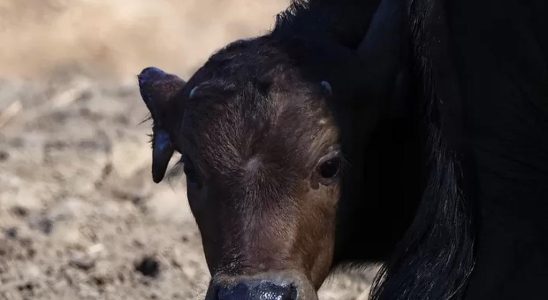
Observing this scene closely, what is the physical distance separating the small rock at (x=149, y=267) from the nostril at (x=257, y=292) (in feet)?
6.17

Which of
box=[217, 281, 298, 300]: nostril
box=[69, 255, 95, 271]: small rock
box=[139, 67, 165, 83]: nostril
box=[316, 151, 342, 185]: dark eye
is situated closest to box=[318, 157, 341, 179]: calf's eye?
box=[316, 151, 342, 185]: dark eye

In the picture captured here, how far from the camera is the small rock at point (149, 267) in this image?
5941 mm

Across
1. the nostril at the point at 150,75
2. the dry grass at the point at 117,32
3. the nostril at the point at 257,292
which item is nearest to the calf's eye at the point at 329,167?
the nostril at the point at 257,292

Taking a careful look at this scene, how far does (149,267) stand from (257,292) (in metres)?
1.98

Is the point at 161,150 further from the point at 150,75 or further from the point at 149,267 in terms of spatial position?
the point at 149,267

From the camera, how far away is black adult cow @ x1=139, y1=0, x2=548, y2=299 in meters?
3.97

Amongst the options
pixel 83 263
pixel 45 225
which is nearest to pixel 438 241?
pixel 83 263

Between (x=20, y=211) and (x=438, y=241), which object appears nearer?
(x=438, y=241)

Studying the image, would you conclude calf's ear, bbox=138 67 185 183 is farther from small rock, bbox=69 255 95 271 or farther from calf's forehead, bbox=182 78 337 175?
small rock, bbox=69 255 95 271

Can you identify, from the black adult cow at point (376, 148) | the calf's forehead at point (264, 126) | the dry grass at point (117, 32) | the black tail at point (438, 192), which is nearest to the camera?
the black adult cow at point (376, 148)

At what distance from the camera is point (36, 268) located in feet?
19.5

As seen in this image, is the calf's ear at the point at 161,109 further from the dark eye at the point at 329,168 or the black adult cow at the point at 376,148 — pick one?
the dark eye at the point at 329,168

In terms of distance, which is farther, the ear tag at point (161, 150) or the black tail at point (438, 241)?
the ear tag at point (161, 150)

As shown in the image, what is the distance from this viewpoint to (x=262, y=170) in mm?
4262
